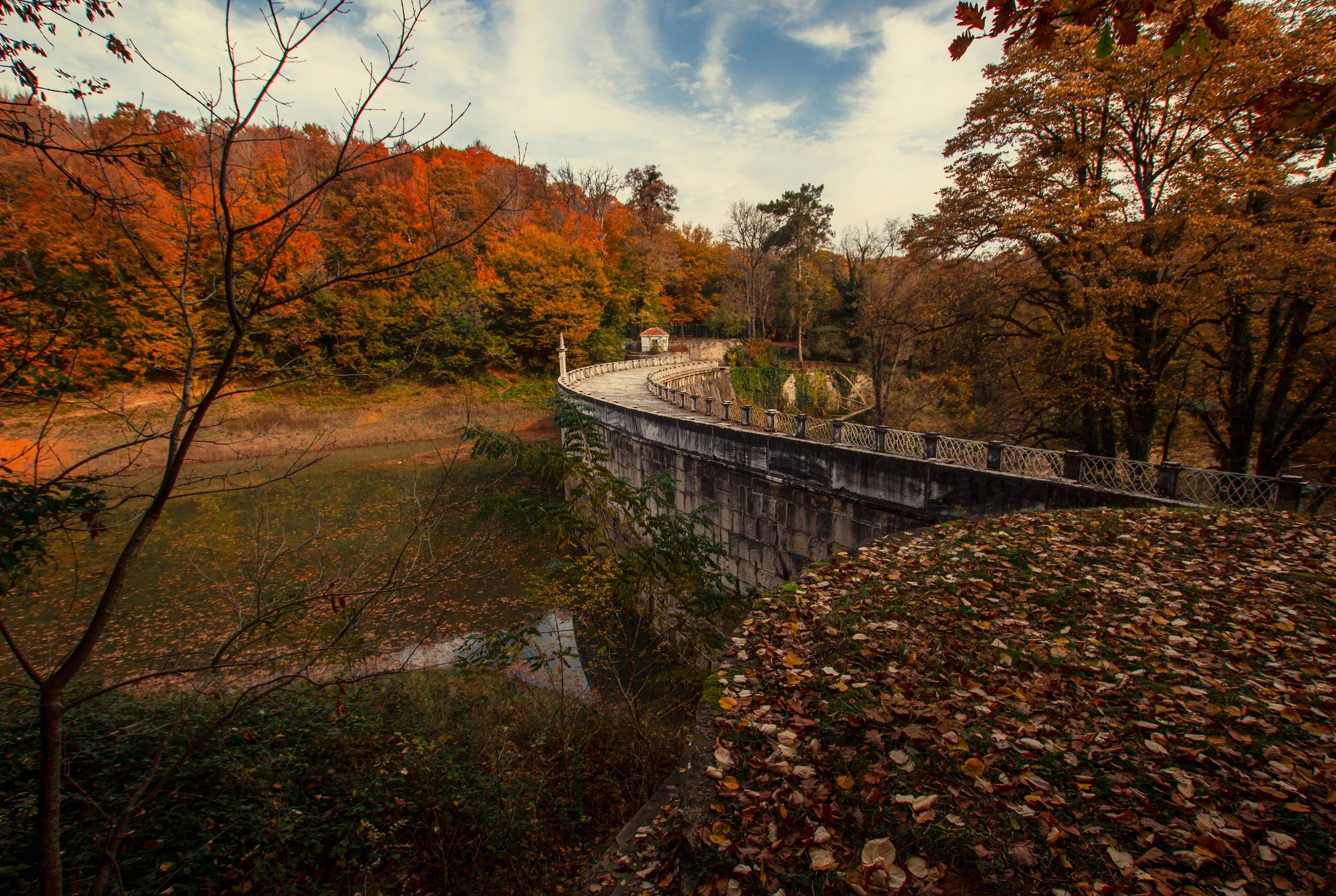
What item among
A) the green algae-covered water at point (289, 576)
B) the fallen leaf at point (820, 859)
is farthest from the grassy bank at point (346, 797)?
the fallen leaf at point (820, 859)

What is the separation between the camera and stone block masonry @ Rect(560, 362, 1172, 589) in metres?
7.13

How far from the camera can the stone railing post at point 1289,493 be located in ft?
19.3

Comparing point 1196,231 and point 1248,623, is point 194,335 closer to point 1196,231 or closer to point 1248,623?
point 1248,623

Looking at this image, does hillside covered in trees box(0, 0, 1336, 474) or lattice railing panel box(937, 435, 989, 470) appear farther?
lattice railing panel box(937, 435, 989, 470)

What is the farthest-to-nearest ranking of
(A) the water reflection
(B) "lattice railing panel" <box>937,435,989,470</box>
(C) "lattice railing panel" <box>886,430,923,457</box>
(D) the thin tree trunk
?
(A) the water reflection → (C) "lattice railing panel" <box>886,430,923,457</box> → (B) "lattice railing panel" <box>937,435,989,470</box> → (D) the thin tree trunk

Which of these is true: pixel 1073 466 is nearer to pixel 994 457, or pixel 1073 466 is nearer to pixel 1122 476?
pixel 1122 476

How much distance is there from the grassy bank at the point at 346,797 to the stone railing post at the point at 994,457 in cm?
562

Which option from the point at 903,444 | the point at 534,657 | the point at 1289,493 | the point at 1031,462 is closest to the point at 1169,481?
the point at 1289,493

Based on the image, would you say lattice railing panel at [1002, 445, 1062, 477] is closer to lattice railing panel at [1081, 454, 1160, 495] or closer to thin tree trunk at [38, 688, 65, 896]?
lattice railing panel at [1081, 454, 1160, 495]

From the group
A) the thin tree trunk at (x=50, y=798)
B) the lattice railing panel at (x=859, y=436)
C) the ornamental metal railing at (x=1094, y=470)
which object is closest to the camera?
the thin tree trunk at (x=50, y=798)

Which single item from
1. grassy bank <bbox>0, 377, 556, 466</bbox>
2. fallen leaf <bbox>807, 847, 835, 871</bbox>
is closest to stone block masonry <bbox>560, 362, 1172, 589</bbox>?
fallen leaf <bbox>807, 847, 835, 871</bbox>

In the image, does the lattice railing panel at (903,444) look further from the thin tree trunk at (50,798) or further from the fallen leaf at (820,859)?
the thin tree trunk at (50,798)

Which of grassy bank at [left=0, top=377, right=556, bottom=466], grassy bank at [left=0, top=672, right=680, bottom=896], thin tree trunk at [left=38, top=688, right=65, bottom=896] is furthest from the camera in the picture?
grassy bank at [left=0, top=377, right=556, bottom=466]

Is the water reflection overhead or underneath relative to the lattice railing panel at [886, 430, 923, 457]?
underneath
